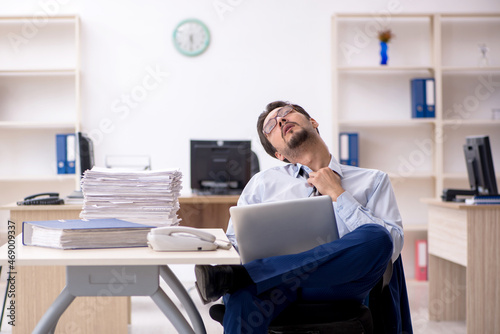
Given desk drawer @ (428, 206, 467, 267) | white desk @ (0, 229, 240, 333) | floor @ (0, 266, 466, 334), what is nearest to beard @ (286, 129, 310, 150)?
white desk @ (0, 229, 240, 333)

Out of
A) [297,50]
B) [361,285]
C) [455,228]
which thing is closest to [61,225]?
[361,285]

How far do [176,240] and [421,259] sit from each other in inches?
142

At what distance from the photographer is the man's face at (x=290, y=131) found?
73.9 inches

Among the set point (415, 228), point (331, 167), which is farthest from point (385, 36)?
point (331, 167)

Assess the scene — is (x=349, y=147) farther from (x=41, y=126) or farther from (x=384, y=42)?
(x=41, y=126)

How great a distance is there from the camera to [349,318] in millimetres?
1417

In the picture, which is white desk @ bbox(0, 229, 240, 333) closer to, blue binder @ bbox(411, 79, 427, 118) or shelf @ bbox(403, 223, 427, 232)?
shelf @ bbox(403, 223, 427, 232)

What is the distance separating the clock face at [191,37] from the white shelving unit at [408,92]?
1142 mm

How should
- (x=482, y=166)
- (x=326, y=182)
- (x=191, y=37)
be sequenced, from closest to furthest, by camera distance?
(x=326, y=182)
(x=482, y=166)
(x=191, y=37)

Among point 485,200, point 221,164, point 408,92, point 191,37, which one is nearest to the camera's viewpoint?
point 485,200

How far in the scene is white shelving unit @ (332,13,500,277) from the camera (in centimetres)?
453

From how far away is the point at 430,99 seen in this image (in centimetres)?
431

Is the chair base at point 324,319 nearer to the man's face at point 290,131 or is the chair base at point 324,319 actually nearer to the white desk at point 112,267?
the white desk at point 112,267

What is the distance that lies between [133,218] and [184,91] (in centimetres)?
312
